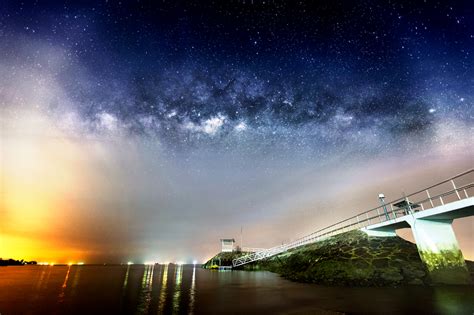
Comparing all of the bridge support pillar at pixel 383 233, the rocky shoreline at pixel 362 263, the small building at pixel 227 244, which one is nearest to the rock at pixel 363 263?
the rocky shoreline at pixel 362 263

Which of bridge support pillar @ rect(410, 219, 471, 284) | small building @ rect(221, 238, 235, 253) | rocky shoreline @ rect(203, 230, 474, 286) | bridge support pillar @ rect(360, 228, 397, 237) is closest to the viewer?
bridge support pillar @ rect(410, 219, 471, 284)

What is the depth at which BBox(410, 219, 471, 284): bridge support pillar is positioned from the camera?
1825 centimetres

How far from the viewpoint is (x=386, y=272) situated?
20.0 metres

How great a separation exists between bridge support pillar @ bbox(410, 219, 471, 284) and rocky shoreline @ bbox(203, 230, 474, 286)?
42.3 inches

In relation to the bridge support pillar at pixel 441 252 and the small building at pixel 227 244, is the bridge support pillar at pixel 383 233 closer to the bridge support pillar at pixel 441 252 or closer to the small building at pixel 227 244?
the bridge support pillar at pixel 441 252

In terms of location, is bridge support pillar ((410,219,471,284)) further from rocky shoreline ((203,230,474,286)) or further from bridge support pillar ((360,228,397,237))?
bridge support pillar ((360,228,397,237))

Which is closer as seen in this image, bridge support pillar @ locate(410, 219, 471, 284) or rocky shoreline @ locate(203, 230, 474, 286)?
bridge support pillar @ locate(410, 219, 471, 284)

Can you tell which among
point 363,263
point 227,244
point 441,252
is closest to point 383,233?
point 363,263

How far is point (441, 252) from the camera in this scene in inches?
735

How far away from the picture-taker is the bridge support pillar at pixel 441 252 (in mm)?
18250

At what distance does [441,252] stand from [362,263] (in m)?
5.97

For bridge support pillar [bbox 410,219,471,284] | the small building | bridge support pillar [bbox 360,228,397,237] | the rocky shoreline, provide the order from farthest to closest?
the small building
bridge support pillar [bbox 360,228,397,237]
the rocky shoreline
bridge support pillar [bbox 410,219,471,284]

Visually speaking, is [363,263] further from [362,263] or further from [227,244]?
[227,244]

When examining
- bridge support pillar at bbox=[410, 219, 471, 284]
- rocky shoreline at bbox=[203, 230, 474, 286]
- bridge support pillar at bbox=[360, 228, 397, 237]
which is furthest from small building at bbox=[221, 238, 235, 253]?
bridge support pillar at bbox=[410, 219, 471, 284]
